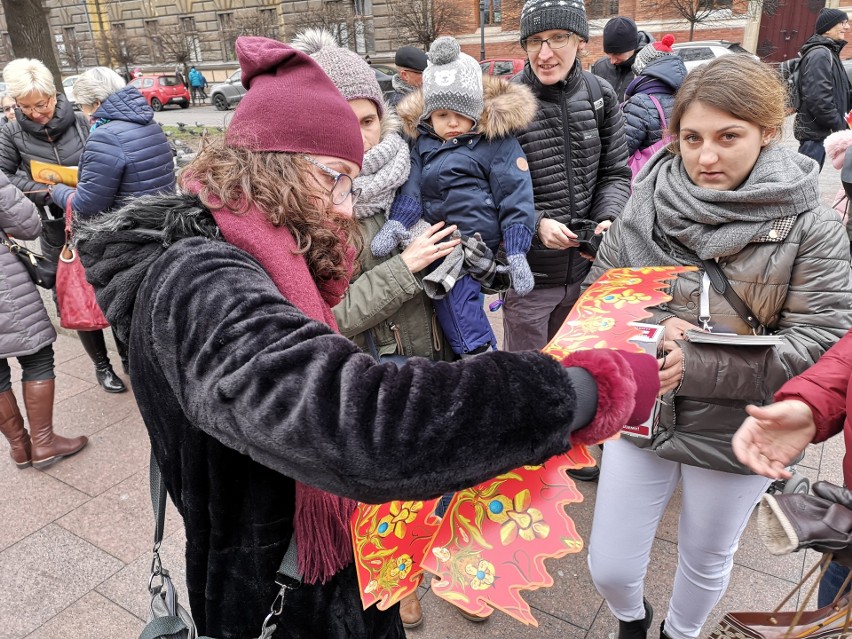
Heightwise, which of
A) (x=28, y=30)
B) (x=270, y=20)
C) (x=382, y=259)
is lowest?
(x=382, y=259)

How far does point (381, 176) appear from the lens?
2393 millimetres

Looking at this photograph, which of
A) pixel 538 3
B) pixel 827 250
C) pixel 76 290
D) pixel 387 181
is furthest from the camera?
pixel 76 290

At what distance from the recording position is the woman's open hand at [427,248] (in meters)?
2.29

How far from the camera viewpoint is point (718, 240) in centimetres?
184

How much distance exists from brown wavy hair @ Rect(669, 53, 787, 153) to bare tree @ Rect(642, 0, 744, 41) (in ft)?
79.9

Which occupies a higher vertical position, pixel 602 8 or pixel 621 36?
pixel 602 8

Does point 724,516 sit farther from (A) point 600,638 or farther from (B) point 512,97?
(B) point 512,97

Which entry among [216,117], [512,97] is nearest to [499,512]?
[512,97]

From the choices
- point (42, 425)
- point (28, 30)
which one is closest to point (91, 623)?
point (42, 425)

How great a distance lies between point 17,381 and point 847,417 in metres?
5.22

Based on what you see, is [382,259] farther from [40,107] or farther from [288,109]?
[40,107]

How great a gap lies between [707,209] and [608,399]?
3.52 feet

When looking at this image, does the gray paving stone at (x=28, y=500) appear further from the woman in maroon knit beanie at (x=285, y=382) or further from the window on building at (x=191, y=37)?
Answer: the window on building at (x=191, y=37)

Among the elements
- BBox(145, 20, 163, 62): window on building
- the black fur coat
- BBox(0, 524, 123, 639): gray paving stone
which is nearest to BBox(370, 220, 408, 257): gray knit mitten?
the black fur coat
